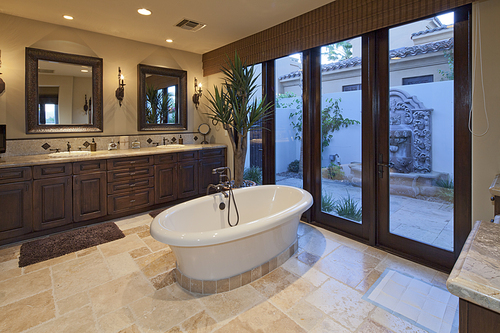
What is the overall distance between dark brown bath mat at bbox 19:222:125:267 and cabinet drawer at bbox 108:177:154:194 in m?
0.49

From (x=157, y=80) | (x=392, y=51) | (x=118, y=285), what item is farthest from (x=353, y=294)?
(x=157, y=80)

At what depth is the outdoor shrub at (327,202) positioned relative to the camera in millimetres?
3508

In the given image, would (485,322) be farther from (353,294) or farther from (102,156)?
(102,156)

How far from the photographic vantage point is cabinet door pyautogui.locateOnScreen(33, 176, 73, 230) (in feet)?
10.5

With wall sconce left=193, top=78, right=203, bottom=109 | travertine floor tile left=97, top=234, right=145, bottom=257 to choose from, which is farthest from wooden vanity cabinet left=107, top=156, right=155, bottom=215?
wall sconce left=193, top=78, right=203, bottom=109

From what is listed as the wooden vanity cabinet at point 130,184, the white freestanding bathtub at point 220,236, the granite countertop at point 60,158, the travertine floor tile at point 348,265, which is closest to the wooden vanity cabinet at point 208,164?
the granite countertop at point 60,158

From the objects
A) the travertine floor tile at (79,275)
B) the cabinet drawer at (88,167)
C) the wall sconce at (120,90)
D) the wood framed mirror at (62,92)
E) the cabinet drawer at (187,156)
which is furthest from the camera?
the cabinet drawer at (187,156)

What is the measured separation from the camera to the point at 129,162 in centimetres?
390

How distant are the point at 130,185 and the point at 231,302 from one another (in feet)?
8.43

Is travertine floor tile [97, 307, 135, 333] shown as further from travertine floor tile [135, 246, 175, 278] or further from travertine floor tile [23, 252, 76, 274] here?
Result: travertine floor tile [23, 252, 76, 274]

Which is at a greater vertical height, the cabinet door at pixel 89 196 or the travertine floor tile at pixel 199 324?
the cabinet door at pixel 89 196

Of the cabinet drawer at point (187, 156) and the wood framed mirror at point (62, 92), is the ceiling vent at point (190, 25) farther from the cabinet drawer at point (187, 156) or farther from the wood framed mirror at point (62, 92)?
the cabinet drawer at point (187, 156)

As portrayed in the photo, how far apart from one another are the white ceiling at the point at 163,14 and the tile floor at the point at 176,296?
2.80 metres

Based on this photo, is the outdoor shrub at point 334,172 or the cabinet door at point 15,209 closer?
the cabinet door at point 15,209
